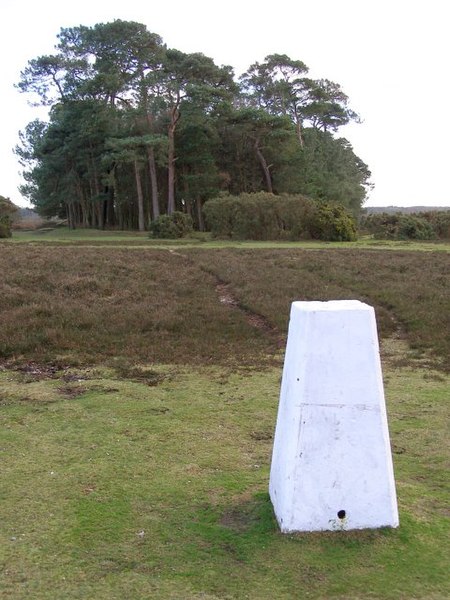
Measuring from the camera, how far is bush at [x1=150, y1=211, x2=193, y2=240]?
1101 inches

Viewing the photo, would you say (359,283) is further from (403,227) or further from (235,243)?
(403,227)

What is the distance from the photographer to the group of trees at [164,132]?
Answer: 3497cm

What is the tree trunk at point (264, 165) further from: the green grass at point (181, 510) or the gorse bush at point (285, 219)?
the green grass at point (181, 510)

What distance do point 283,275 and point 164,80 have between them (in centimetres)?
2336

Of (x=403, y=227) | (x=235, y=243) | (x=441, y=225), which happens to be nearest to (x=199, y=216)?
(x=403, y=227)

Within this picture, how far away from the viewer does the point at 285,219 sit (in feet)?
86.5

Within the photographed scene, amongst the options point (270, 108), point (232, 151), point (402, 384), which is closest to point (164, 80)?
point (232, 151)

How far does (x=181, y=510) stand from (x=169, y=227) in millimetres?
24680

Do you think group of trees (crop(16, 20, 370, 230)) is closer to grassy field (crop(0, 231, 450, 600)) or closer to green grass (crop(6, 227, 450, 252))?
green grass (crop(6, 227, 450, 252))

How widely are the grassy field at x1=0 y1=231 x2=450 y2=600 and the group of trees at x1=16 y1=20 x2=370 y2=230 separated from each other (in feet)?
80.6

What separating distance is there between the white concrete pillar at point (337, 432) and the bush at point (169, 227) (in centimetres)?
2469

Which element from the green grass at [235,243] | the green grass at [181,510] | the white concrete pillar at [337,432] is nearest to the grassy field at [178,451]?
the green grass at [181,510]

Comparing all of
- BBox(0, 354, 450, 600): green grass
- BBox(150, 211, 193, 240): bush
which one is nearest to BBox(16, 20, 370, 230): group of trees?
BBox(150, 211, 193, 240): bush

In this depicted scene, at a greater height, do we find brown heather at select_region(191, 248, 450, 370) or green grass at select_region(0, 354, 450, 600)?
brown heather at select_region(191, 248, 450, 370)
